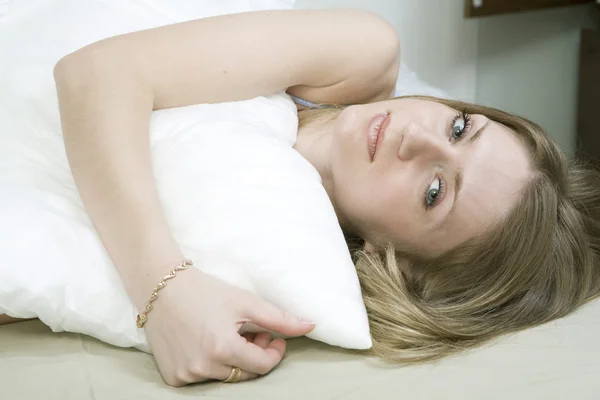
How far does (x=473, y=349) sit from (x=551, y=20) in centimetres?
235

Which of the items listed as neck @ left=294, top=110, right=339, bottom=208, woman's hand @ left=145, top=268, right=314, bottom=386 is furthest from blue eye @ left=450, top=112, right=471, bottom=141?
woman's hand @ left=145, top=268, right=314, bottom=386

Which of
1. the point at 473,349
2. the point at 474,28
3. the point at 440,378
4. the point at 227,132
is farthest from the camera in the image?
the point at 474,28

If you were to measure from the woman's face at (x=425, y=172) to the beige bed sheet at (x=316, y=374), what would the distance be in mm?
262

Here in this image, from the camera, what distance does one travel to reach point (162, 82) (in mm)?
1271

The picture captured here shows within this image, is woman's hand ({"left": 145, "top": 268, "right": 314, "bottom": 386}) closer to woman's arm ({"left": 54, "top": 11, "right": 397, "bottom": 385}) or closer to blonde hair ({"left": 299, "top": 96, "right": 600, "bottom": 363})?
woman's arm ({"left": 54, "top": 11, "right": 397, "bottom": 385})

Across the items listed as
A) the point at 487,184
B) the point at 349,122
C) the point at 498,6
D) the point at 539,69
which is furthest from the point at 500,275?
the point at 539,69

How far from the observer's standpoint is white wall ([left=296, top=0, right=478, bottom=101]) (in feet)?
8.55

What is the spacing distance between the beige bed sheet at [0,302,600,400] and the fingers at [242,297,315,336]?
0.06m

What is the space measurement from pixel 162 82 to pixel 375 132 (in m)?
0.38

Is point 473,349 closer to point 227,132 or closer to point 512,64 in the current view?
point 227,132

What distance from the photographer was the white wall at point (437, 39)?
2605 millimetres

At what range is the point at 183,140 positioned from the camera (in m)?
1.21

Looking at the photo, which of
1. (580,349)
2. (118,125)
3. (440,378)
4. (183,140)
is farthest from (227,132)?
(580,349)

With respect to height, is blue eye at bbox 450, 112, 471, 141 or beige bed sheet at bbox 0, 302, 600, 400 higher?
blue eye at bbox 450, 112, 471, 141
